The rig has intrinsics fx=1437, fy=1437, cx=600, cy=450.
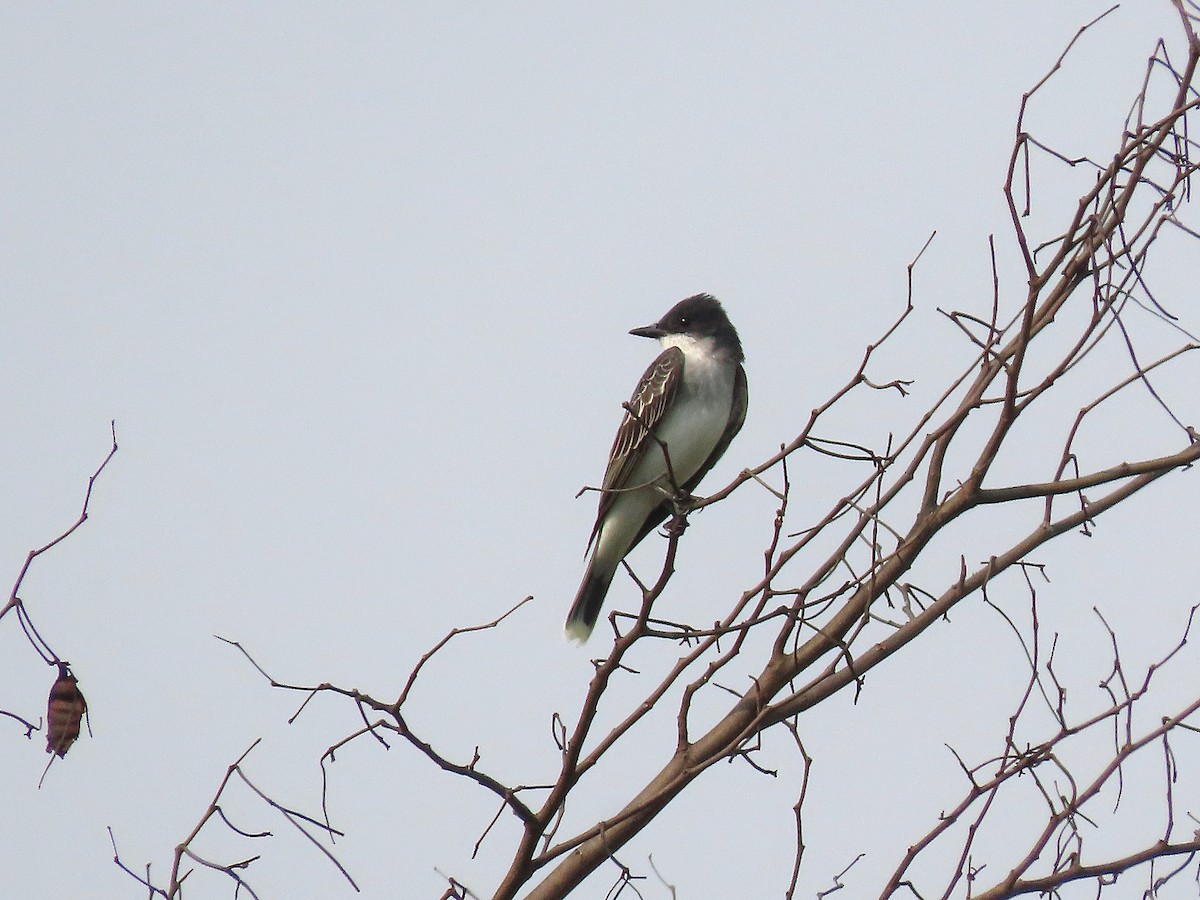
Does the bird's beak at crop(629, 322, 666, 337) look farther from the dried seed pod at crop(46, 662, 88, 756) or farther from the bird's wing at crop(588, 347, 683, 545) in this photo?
the dried seed pod at crop(46, 662, 88, 756)

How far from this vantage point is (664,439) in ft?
25.2

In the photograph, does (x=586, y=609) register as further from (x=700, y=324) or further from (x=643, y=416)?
(x=700, y=324)

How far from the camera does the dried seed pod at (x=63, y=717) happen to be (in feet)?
11.8

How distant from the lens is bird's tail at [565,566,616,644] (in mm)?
7875

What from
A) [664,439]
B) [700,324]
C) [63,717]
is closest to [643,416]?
[664,439]

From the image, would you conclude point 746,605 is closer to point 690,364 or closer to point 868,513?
point 868,513

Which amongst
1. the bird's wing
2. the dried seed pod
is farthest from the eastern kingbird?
the dried seed pod

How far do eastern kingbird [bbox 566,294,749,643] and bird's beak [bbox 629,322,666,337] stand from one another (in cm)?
25

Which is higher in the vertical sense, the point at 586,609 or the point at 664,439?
the point at 664,439

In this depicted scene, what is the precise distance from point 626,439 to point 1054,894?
14.5ft

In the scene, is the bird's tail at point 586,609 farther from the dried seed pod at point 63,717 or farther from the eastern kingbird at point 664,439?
the dried seed pod at point 63,717

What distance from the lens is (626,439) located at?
7.84 meters

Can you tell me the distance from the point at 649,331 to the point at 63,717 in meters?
5.30

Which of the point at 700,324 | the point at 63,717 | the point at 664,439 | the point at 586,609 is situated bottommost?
the point at 63,717
